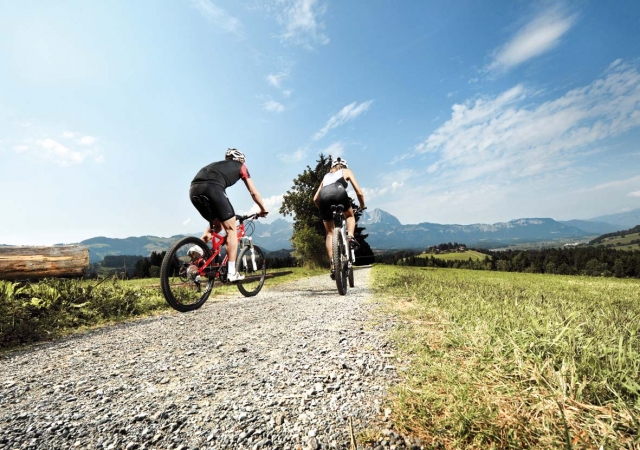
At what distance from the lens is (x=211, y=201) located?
21.2 feet

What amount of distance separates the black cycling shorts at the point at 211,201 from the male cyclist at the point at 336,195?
219 centimetres

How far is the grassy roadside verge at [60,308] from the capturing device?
15.5ft

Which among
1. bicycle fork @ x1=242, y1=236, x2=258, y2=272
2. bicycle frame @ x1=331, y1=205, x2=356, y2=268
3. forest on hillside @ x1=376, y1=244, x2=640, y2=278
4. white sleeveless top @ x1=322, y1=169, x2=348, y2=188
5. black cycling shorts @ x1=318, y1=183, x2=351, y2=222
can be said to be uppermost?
white sleeveless top @ x1=322, y1=169, x2=348, y2=188

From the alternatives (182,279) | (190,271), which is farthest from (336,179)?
(182,279)

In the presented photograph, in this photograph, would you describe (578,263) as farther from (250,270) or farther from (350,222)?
(250,270)

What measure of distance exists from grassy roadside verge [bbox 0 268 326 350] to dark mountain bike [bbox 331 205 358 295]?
4308 mm

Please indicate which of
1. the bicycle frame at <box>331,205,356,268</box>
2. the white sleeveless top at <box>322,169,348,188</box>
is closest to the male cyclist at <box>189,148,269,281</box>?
the white sleeveless top at <box>322,169,348,188</box>

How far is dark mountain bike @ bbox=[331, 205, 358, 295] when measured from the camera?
7.04m

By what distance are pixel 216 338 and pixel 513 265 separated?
75.6m

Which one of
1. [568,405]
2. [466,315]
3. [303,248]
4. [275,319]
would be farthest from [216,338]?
[303,248]

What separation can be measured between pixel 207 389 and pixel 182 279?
14.5 feet

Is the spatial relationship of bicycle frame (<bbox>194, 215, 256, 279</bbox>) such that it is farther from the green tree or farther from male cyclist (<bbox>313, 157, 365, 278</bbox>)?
the green tree

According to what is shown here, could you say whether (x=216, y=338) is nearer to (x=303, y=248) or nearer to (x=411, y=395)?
(x=411, y=395)

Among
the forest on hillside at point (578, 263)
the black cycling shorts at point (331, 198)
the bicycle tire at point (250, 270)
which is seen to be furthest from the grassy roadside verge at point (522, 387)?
the forest on hillside at point (578, 263)
